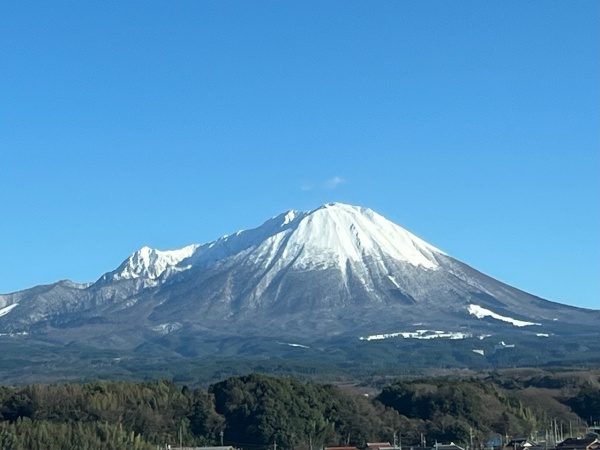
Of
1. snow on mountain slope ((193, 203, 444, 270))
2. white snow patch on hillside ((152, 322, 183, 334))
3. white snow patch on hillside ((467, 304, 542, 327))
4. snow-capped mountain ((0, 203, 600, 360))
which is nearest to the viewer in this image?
snow-capped mountain ((0, 203, 600, 360))

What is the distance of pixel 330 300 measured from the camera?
164750 millimetres

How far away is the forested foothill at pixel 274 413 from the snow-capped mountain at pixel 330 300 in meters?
89.0

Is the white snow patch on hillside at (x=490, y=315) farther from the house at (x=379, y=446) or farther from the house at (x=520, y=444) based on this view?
the house at (x=379, y=446)

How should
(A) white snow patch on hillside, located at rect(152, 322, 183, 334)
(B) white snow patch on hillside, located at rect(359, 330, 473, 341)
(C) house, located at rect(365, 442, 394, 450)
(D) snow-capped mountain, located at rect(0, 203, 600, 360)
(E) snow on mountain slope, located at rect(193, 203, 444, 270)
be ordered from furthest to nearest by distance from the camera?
(E) snow on mountain slope, located at rect(193, 203, 444, 270)
(A) white snow patch on hillside, located at rect(152, 322, 183, 334)
(D) snow-capped mountain, located at rect(0, 203, 600, 360)
(B) white snow patch on hillside, located at rect(359, 330, 473, 341)
(C) house, located at rect(365, 442, 394, 450)

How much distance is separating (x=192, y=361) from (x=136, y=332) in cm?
4002

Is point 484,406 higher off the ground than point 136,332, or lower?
lower

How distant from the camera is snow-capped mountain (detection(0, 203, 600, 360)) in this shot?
156 metres

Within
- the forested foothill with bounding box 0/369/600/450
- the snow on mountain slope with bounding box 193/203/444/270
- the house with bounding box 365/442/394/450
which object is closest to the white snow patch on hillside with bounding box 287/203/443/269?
the snow on mountain slope with bounding box 193/203/444/270

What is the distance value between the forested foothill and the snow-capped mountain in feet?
292

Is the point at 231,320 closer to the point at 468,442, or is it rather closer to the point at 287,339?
the point at 287,339

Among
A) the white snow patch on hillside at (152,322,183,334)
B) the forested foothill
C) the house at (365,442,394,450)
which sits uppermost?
the white snow patch on hillside at (152,322,183,334)

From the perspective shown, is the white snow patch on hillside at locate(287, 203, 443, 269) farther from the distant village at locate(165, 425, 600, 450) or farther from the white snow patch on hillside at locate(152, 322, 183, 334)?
the distant village at locate(165, 425, 600, 450)

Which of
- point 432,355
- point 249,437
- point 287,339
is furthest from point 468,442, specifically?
point 287,339

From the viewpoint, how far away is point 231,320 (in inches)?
6565
